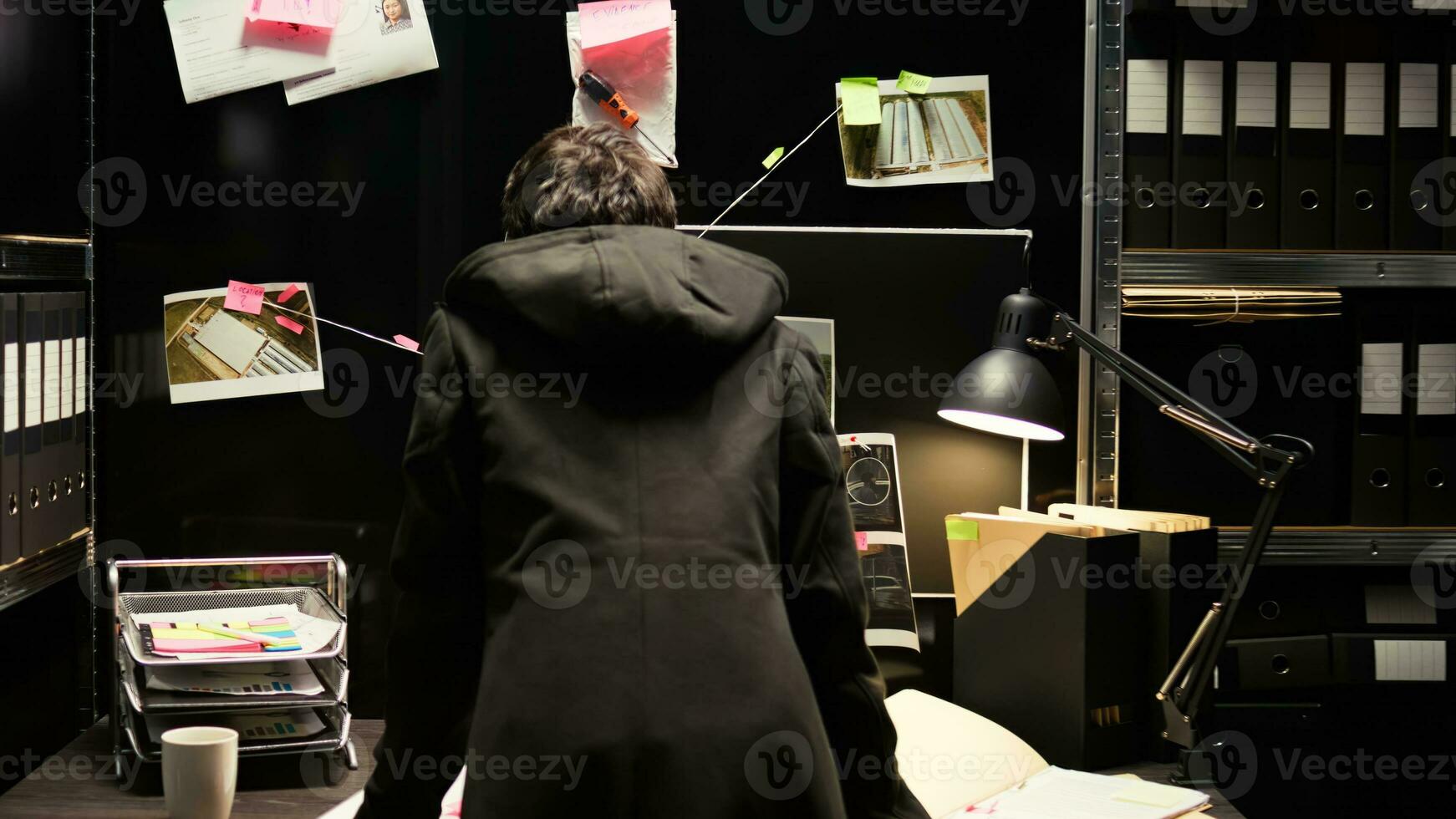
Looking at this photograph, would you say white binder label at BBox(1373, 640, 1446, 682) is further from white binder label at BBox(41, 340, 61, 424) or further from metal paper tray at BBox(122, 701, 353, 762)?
white binder label at BBox(41, 340, 61, 424)

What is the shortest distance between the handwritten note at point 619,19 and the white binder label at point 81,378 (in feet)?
2.83

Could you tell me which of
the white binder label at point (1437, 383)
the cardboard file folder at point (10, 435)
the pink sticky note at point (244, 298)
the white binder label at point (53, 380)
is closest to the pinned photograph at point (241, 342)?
the pink sticky note at point (244, 298)

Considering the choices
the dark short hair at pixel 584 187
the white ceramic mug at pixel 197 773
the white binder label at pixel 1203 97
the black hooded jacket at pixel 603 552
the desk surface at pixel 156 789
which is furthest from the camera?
the white binder label at pixel 1203 97

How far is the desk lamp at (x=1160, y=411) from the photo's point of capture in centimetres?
154

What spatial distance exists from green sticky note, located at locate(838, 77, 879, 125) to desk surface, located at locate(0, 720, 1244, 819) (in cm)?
101

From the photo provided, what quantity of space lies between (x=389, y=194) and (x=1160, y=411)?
3.88 feet

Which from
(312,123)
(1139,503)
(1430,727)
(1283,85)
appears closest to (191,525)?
(312,123)

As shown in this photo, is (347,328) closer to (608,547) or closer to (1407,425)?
(608,547)

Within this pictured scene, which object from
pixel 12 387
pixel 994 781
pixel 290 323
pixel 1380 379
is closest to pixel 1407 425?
pixel 1380 379

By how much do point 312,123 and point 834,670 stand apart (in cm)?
122

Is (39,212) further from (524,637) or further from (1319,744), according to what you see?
(1319,744)

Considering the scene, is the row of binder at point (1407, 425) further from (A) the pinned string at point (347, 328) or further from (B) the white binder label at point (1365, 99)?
(A) the pinned string at point (347, 328)

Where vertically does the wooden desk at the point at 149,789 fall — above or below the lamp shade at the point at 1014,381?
below

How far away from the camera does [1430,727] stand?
1.91 m
